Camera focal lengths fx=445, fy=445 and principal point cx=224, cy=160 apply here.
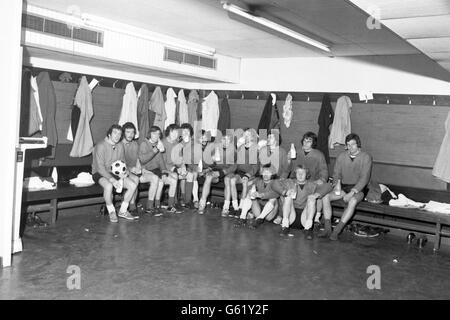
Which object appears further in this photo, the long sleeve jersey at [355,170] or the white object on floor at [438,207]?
the long sleeve jersey at [355,170]

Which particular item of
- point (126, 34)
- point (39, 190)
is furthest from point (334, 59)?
point (39, 190)

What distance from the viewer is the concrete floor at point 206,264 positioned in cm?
351

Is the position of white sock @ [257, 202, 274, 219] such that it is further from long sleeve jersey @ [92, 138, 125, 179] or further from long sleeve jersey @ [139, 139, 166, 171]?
long sleeve jersey @ [92, 138, 125, 179]

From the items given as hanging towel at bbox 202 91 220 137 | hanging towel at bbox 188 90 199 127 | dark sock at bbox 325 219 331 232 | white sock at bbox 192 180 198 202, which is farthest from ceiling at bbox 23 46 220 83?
dark sock at bbox 325 219 331 232

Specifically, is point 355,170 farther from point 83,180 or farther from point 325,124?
point 83,180

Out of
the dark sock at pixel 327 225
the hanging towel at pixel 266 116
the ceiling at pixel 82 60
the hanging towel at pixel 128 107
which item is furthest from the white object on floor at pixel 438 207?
the hanging towel at pixel 128 107

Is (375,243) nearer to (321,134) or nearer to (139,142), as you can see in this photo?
(321,134)

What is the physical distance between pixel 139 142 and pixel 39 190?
2.07 metres

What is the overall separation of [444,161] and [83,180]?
4712 millimetres

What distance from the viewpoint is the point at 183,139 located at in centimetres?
691

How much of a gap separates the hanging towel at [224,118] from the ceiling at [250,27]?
1407 mm

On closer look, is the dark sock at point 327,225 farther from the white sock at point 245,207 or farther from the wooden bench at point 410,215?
the white sock at point 245,207

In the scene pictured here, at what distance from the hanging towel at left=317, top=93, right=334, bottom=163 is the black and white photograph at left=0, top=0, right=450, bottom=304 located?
22 millimetres
